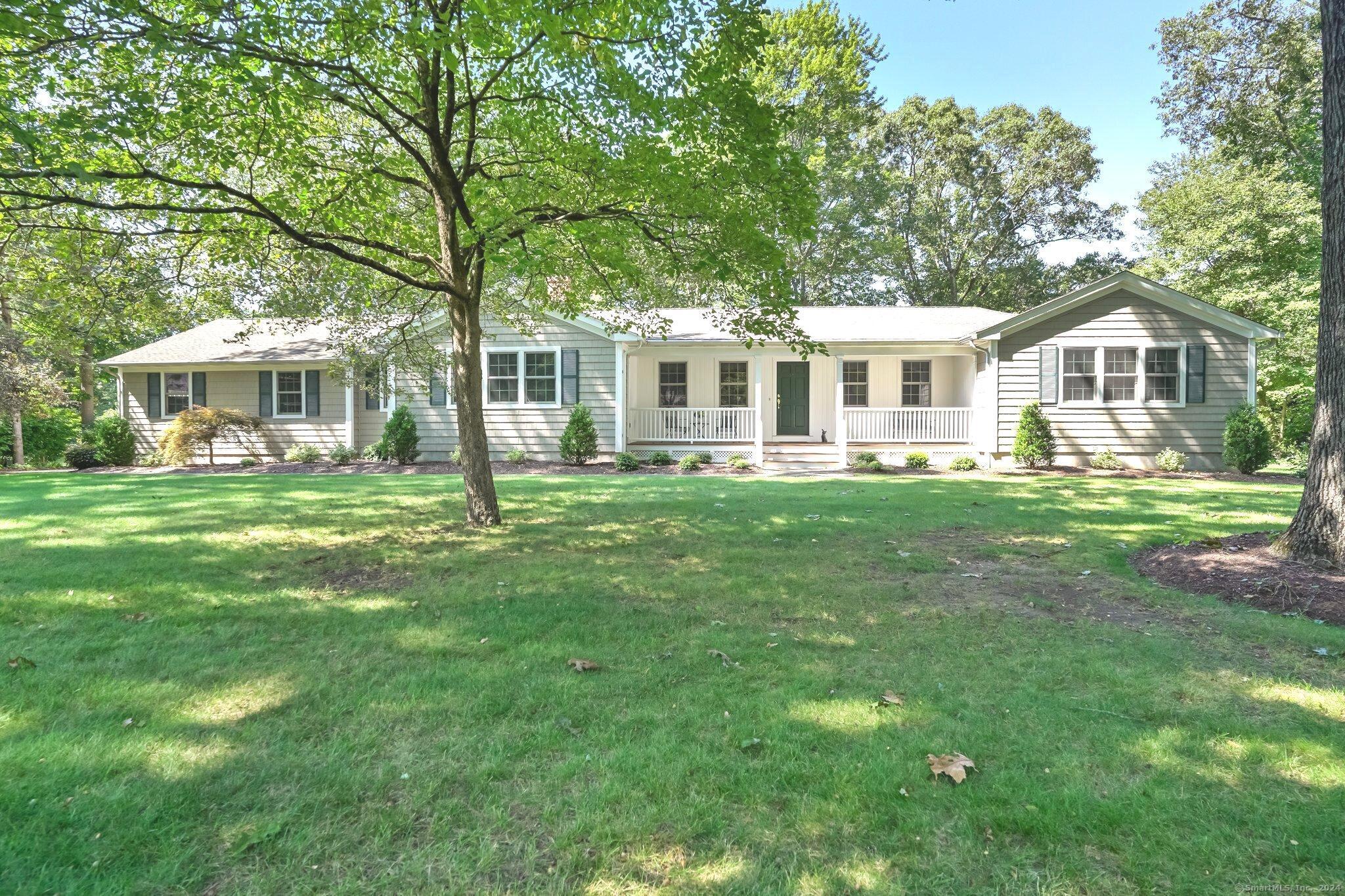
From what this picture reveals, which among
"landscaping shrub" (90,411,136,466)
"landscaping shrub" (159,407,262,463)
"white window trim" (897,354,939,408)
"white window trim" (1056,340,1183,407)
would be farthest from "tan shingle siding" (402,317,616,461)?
"white window trim" (1056,340,1183,407)

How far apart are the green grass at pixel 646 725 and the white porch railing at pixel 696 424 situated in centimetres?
960

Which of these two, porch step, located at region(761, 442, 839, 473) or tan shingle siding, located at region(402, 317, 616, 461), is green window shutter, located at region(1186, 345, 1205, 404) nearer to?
porch step, located at region(761, 442, 839, 473)

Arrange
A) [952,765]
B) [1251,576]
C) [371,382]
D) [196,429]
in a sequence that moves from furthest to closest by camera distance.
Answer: [196,429]
[371,382]
[1251,576]
[952,765]

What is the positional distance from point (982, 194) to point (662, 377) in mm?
21182

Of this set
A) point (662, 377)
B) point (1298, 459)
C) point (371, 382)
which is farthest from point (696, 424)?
point (1298, 459)

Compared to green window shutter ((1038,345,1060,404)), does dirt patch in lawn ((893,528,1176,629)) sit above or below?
below

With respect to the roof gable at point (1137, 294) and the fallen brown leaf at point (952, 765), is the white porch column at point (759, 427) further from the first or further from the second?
the fallen brown leaf at point (952, 765)

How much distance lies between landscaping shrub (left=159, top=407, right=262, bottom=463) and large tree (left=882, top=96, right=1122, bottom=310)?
994 inches

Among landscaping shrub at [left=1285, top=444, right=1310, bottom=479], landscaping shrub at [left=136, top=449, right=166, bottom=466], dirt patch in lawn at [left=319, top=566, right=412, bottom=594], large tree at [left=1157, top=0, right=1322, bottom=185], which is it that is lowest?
dirt patch in lawn at [left=319, top=566, right=412, bottom=594]

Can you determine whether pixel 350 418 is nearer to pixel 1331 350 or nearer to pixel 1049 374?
pixel 1049 374

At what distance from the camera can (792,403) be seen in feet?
56.1

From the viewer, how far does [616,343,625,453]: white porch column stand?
1499 cm

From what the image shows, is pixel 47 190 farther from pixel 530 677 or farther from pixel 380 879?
pixel 380 879

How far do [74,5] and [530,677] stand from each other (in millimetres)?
5022
